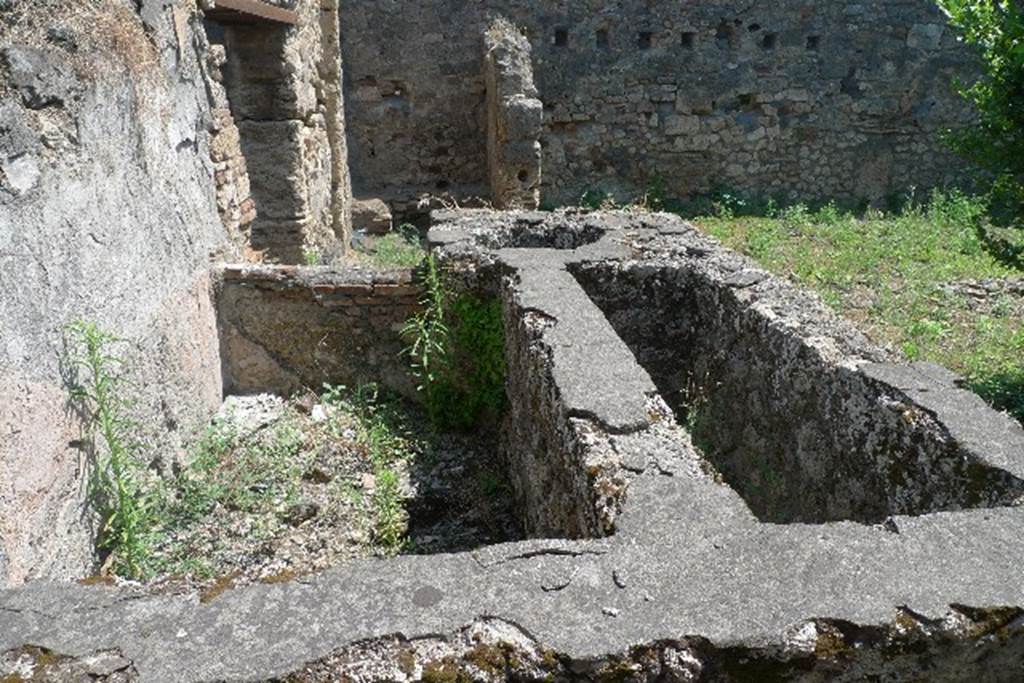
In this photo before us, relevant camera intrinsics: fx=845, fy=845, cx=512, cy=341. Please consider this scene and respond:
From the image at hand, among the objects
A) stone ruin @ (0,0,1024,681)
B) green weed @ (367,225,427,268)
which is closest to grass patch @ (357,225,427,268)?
green weed @ (367,225,427,268)

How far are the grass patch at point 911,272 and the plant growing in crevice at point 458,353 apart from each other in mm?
2497

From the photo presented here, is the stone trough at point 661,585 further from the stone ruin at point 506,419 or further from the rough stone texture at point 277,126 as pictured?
the rough stone texture at point 277,126

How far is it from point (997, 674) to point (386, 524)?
2412 millimetres

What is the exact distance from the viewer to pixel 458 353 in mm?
4559

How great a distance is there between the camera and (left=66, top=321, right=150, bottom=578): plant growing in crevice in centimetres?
311

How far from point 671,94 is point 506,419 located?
827cm

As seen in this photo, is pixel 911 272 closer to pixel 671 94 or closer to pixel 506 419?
pixel 671 94

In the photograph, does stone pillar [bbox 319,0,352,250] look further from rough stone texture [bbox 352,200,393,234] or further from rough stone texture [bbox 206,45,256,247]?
rough stone texture [bbox 206,45,256,247]

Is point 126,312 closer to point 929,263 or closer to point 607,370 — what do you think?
point 607,370

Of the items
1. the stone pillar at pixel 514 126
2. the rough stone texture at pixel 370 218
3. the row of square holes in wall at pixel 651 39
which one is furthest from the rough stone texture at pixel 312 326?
the row of square holes in wall at pixel 651 39

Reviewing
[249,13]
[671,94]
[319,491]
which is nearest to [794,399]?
[319,491]

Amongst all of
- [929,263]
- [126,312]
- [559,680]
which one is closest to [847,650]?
[559,680]

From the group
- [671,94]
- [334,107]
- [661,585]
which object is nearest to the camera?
[661,585]

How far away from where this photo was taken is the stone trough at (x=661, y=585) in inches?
66.5
